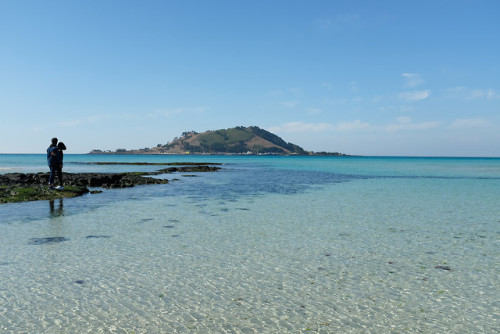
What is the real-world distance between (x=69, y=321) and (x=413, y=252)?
11.6 m

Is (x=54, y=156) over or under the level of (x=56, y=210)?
over

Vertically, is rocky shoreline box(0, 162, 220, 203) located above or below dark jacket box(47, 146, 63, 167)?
below

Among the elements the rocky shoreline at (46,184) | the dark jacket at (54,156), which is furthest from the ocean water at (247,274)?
the dark jacket at (54,156)

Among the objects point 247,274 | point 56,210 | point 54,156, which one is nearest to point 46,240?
point 56,210

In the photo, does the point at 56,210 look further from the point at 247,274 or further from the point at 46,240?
the point at 247,274

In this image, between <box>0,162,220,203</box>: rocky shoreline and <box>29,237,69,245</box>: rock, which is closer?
<box>29,237,69,245</box>: rock

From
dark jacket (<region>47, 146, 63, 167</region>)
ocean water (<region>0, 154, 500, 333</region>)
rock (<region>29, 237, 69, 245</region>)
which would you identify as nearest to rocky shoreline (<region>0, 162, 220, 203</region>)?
dark jacket (<region>47, 146, 63, 167</region>)

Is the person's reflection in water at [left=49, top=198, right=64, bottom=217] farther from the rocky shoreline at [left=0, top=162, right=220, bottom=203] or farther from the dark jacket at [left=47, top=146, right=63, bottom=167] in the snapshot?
the dark jacket at [left=47, top=146, right=63, bottom=167]

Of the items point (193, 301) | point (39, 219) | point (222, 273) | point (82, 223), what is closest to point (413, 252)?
point (222, 273)

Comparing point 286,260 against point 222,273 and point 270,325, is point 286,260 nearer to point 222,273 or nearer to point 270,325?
point 222,273

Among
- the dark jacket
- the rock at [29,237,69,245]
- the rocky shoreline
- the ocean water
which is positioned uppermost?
the dark jacket

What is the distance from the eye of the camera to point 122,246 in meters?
13.5

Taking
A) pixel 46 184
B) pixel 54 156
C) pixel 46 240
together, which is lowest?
pixel 46 240

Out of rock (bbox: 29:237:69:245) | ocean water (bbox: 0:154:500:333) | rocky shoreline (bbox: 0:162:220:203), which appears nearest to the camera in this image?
ocean water (bbox: 0:154:500:333)
